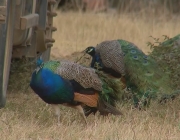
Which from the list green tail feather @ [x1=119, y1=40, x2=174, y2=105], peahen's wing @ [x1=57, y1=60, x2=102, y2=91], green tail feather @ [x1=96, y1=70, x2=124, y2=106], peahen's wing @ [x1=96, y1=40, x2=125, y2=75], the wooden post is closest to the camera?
the wooden post

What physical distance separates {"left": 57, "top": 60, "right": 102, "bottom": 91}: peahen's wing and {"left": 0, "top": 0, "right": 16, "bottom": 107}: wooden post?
1.59ft

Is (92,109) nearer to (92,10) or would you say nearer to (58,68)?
(58,68)

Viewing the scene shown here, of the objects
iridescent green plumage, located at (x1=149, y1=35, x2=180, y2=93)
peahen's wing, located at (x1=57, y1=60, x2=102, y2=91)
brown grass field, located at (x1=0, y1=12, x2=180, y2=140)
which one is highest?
peahen's wing, located at (x1=57, y1=60, x2=102, y2=91)

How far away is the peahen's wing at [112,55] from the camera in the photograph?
24.1 feet

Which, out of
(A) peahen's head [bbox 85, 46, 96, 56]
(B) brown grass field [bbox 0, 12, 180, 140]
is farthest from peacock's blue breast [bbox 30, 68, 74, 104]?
(A) peahen's head [bbox 85, 46, 96, 56]

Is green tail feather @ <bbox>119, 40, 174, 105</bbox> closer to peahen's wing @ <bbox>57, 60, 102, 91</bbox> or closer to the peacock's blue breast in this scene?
peahen's wing @ <bbox>57, 60, 102, 91</bbox>

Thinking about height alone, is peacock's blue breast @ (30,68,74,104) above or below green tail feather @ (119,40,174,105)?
above

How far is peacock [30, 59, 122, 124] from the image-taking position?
6.11 metres

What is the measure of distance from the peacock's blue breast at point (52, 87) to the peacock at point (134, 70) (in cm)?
92

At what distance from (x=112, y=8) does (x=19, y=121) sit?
938 centimetres

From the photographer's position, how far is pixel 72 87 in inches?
243

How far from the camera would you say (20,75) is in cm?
824

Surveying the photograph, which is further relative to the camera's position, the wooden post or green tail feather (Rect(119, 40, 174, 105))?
green tail feather (Rect(119, 40, 174, 105))

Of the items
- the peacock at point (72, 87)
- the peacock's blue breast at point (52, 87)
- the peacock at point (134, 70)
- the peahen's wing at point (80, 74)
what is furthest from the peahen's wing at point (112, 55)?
the peacock's blue breast at point (52, 87)
